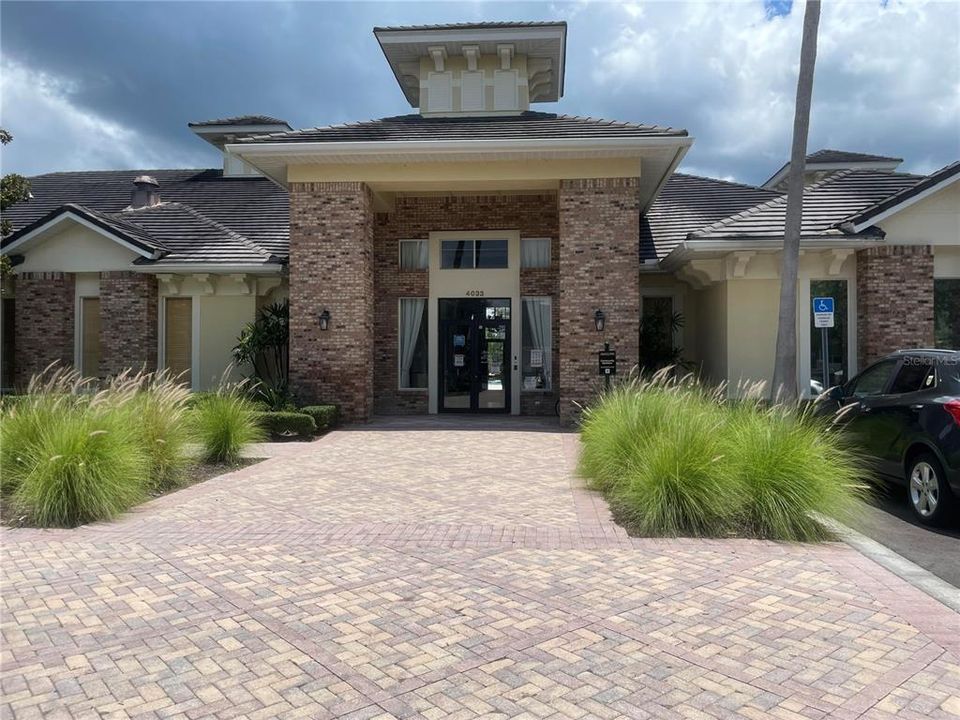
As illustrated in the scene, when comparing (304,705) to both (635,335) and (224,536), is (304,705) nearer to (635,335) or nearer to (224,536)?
A: (224,536)

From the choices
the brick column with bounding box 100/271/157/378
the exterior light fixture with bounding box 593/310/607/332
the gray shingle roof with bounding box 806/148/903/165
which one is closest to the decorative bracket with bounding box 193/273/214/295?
the brick column with bounding box 100/271/157/378

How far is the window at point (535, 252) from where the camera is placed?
17250 mm

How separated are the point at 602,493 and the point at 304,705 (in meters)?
5.30

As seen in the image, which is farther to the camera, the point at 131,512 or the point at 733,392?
the point at 733,392

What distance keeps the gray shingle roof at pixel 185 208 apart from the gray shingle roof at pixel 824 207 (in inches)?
409

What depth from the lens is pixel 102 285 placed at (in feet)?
55.2

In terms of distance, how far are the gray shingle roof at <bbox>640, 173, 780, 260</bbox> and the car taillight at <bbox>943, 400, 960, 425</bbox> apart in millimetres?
10263

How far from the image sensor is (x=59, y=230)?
671 inches

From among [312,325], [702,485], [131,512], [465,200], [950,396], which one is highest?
[465,200]

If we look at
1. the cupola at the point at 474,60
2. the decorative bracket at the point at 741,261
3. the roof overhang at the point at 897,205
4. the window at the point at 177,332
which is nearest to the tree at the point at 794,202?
the decorative bracket at the point at 741,261

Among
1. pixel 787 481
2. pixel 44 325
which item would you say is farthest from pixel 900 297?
pixel 44 325

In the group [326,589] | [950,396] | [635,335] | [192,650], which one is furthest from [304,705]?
[635,335]

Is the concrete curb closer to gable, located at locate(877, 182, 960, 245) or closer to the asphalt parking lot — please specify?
the asphalt parking lot

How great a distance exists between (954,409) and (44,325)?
18493 mm
